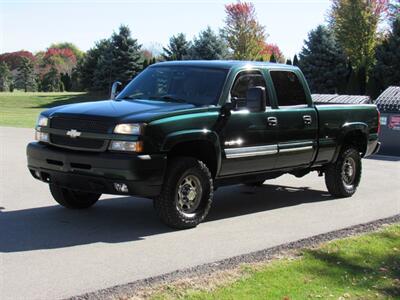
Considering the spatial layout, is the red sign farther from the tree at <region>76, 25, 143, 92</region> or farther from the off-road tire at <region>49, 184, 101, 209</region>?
Result: the tree at <region>76, 25, 143, 92</region>

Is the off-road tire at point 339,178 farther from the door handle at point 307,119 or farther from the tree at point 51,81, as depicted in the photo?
the tree at point 51,81

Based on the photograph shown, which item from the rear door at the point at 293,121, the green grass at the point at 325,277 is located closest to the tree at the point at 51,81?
the rear door at the point at 293,121

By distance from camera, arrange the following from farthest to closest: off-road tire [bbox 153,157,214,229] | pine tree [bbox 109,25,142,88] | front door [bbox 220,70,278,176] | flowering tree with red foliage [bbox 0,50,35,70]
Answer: flowering tree with red foliage [bbox 0,50,35,70]
pine tree [bbox 109,25,142,88]
front door [bbox 220,70,278,176]
off-road tire [bbox 153,157,214,229]

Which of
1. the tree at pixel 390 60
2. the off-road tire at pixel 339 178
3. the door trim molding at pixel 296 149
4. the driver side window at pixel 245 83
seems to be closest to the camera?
the driver side window at pixel 245 83

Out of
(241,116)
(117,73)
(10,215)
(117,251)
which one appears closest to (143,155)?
(117,251)

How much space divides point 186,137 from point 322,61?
37627mm

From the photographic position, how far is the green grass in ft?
14.6

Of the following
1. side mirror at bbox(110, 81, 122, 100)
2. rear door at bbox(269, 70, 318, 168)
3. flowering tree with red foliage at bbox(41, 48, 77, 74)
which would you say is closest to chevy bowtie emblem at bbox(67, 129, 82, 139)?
side mirror at bbox(110, 81, 122, 100)

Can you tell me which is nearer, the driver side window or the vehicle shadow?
the vehicle shadow

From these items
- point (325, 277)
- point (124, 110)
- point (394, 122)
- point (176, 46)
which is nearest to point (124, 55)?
point (176, 46)

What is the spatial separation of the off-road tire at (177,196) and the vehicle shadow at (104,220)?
8.6 inches

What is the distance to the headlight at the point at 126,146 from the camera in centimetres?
603

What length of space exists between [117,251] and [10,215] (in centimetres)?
209

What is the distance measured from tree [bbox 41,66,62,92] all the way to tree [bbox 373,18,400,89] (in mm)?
58222
